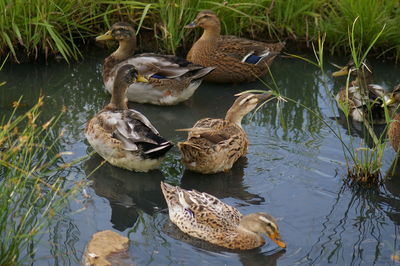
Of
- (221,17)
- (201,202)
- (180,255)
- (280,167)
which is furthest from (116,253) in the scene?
(221,17)

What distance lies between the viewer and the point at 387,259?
5.35 m

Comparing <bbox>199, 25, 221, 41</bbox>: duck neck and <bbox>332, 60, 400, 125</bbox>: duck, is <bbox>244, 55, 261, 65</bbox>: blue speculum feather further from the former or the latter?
<bbox>332, 60, 400, 125</bbox>: duck

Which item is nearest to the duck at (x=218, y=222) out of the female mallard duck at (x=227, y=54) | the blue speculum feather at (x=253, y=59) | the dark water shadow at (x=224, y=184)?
the dark water shadow at (x=224, y=184)

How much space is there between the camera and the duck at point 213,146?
654cm

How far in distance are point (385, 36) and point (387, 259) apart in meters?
4.56

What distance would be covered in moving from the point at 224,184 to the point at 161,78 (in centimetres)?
212

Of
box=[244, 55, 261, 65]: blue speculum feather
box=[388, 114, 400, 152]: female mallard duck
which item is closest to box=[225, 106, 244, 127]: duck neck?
box=[388, 114, 400, 152]: female mallard duck

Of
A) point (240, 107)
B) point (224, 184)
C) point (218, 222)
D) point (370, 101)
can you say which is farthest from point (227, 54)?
point (218, 222)

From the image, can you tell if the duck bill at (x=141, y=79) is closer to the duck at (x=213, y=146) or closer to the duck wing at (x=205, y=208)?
the duck at (x=213, y=146)

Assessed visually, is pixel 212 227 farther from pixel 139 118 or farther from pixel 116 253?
pixel 139 118

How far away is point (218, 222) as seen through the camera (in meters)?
5.56

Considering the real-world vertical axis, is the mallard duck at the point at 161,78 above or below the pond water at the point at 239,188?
above

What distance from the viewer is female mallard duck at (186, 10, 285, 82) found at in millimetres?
8914

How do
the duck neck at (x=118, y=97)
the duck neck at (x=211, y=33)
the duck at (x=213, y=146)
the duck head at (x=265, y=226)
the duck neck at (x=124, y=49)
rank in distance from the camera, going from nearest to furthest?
the duck head at (x=265, y=226) → the duck at (x=213, y=146) → the duck neck at (x=118, y=97) → the duck neck at (x=124, y=49) → the duck neck at (x=211, y=33)
